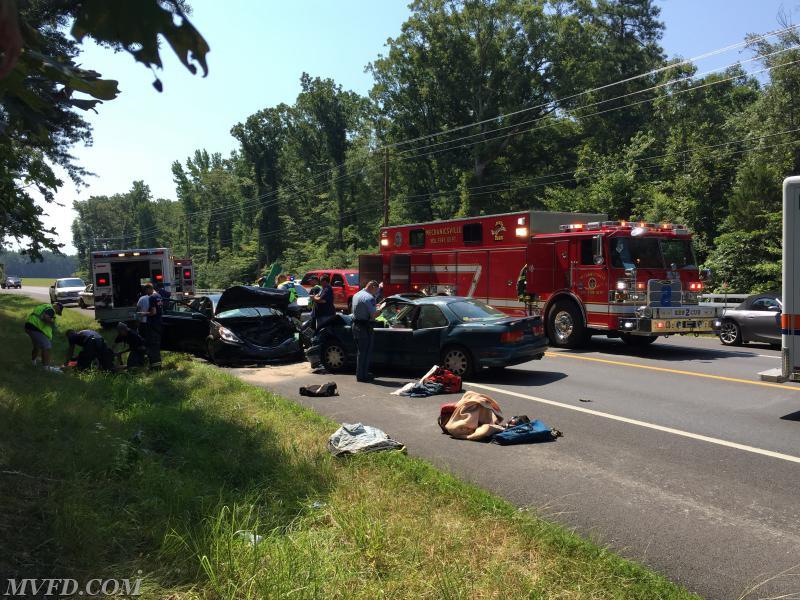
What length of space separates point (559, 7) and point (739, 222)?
3039 centimetres

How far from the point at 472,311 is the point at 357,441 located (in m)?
5.31

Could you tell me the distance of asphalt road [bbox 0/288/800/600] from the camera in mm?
4082

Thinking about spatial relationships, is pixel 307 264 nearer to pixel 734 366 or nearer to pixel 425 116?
pixel 425 116

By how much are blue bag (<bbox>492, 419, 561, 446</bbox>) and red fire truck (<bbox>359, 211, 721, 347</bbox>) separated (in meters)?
7.24

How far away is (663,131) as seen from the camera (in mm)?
44438

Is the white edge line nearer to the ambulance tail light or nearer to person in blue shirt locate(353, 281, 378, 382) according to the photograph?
the ambulance tail light

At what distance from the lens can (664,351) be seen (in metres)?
14.2

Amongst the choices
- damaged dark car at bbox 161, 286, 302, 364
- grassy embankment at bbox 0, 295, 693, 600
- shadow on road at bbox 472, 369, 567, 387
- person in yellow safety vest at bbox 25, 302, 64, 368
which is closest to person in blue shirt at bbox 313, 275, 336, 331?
damaged dark car at bbox 161, 286, 302, 364

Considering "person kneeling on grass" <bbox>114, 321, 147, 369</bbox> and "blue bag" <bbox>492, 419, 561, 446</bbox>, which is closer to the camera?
"blue bag" <bbox>492, 419, 561, 446</bbox>

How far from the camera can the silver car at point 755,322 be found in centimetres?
1428

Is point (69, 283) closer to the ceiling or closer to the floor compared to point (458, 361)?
closer to the ceiling

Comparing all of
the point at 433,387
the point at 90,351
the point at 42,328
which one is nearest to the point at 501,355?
the point at 433,387

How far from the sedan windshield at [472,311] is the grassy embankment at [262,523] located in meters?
4.77

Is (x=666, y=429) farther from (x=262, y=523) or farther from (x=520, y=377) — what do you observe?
(x=262, y=523)
